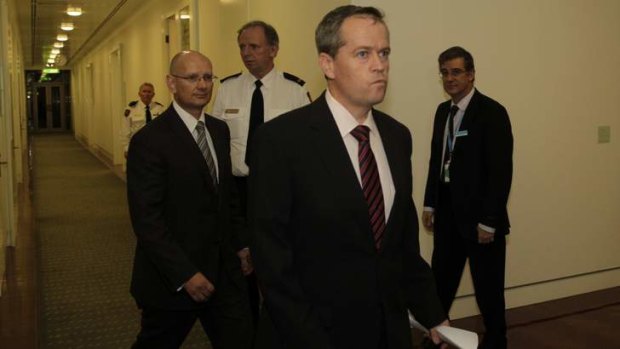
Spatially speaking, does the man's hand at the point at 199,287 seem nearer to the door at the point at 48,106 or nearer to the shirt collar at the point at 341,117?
the shirt collar at the point at 341,117

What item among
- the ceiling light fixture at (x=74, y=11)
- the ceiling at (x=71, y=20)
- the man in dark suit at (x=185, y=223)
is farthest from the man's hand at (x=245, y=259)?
the ceiling light fixture at (x=74, y=11)

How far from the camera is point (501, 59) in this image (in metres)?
4.39

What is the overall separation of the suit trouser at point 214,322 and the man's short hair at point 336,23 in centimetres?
125

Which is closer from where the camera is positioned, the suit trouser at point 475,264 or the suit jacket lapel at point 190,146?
the suit jacket lapel at point 190,146

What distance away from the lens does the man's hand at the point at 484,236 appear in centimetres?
347

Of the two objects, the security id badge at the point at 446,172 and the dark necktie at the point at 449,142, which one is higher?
the dark necktie at the point at 449,142

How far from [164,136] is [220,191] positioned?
0.33 m

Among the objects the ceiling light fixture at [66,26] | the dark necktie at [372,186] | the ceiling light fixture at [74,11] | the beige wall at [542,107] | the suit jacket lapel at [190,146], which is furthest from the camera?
the ceiling light fixture at [66,26]

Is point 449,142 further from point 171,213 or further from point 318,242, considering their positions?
point 318,242

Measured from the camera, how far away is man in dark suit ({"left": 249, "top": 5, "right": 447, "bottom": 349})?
1753 mm

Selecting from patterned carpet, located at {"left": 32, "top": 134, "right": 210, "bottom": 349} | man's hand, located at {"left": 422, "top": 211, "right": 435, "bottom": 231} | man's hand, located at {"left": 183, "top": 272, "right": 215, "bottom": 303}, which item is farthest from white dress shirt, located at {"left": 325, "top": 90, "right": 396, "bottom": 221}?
patterned carpet, located at {"left": 32, "top": 134, "right": 210, "bottom": 349}

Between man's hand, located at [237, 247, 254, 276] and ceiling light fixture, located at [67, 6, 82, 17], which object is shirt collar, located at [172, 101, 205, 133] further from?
ceiling light fixture, located at [67, 6, 82, 17]

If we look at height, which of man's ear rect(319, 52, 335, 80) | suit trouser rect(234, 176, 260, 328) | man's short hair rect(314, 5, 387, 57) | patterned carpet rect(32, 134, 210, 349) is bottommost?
patterned carpet rect(32, 134, 210, 349)

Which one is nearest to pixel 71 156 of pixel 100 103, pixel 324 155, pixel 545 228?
pixel 100 103
